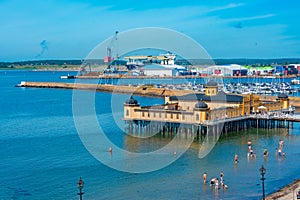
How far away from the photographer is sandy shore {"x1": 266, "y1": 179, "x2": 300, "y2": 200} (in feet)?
77.6

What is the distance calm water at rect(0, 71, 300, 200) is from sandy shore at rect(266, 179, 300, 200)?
29.1 inches

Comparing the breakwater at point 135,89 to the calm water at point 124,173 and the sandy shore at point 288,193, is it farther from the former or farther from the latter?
the sandy shore at point 288,193

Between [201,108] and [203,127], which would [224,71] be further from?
[201,108]

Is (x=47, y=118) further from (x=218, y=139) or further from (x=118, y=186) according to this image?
(x=118, y=186)

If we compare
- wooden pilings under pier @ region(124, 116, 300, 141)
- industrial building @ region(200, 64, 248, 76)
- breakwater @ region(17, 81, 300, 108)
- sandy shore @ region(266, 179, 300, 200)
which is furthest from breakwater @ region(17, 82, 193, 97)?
sandy shore @ region(266, 179, 300, 200)

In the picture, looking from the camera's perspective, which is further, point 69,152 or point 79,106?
point 79,106

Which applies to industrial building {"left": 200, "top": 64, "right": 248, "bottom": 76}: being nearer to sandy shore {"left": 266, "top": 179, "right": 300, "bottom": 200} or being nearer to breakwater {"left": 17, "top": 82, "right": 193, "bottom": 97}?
breakwater {"left": 17, "top": 82, "right": 193, "bottom": 97}

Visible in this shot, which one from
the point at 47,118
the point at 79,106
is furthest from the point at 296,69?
the point at 47,118

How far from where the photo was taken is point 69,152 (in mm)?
38062

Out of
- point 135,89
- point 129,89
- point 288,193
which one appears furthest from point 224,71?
point 288,193

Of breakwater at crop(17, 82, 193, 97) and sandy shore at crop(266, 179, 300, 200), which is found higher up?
breakwater at crop(17, 82, 193, 97)

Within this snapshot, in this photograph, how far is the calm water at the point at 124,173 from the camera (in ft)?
86.8

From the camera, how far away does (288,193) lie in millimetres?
24625

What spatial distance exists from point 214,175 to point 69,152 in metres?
13.0
